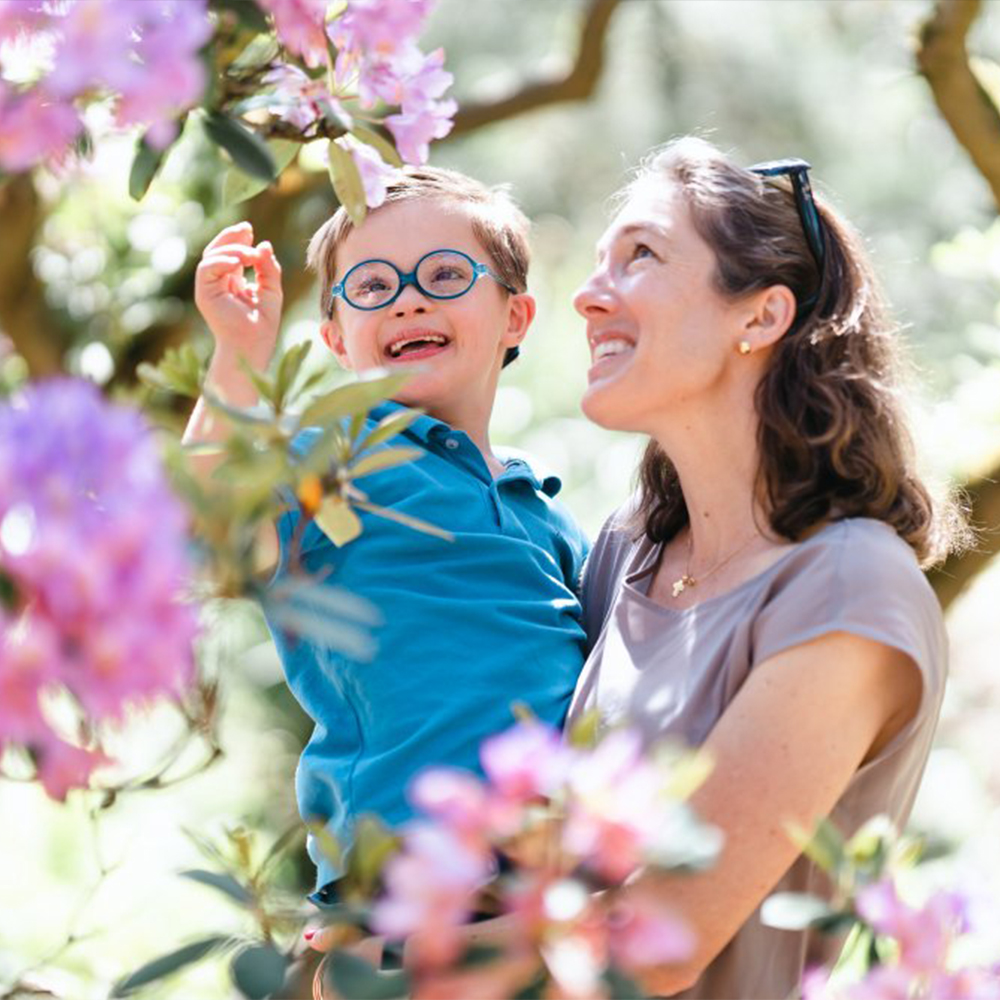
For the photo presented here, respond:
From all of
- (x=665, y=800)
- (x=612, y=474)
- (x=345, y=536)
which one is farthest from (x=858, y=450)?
(x=612, y=474)

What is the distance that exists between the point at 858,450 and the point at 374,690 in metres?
0.59

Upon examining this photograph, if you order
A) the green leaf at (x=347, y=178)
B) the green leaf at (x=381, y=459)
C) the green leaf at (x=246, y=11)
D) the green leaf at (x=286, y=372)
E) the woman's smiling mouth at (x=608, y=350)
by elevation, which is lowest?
the woman's smiling mouth at (x=608, y=350)

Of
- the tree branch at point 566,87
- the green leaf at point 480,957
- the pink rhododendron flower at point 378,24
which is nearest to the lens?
the green leaf at point 480,957

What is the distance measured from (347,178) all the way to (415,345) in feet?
1.89

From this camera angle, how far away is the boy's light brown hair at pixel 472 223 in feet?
7.33

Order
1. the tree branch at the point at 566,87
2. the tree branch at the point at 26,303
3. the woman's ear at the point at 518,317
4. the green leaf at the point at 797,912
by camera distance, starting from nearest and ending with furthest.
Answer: the green leaf at the point at 797,912
the woman's ear at the point at 518,317
the tree branch at the point at 26,303
the tree branch at the point at 566,87

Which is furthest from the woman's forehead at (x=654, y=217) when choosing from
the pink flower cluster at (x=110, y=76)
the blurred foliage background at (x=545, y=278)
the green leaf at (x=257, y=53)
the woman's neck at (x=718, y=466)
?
the pink flower cluster at (x=110, y=76)

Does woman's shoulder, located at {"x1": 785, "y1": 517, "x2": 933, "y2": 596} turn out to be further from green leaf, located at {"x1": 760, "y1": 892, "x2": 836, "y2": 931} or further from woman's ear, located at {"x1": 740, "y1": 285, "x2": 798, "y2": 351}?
green leaf, located at {"x1": 760, "y1": 892, "x2": 836, "y2": 931}

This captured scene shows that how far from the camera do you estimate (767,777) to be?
1615 mm

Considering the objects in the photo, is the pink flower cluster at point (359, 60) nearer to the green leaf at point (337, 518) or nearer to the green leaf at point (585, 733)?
the green leaf at point (337, 518)

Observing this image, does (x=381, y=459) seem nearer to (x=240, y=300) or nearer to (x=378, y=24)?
(x=378, y=24)

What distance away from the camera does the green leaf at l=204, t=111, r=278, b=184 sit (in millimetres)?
1429

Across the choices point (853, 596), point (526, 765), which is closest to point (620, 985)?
point (526, 765)

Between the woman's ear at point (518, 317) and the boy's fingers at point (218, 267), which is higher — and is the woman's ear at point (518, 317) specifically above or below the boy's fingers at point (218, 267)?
below
